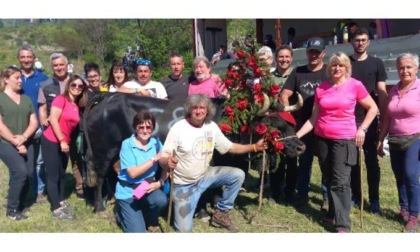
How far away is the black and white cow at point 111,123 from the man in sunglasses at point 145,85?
17 centimetres

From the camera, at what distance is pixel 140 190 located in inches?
174

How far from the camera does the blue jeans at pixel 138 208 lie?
448 centimetres

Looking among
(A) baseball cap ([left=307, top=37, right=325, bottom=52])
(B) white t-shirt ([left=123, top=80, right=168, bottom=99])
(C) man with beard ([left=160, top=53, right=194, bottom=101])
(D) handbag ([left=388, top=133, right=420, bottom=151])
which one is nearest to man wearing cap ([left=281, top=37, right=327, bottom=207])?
(A) baseball cap ([left=307, top=37, right=325, bottom=52])

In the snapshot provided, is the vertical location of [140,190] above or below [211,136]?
below

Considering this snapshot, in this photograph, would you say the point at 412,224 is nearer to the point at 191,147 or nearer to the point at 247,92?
the point at 247,92

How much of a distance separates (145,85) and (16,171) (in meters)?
1.87

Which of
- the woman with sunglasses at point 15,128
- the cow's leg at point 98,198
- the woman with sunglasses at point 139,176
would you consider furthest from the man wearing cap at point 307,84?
the woman with sunglasses at point 15,128

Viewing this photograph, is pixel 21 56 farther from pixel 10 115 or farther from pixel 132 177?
pixel 132 177

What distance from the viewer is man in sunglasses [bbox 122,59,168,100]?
222 inches

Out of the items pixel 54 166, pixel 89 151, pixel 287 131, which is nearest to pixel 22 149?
pixel 54 166

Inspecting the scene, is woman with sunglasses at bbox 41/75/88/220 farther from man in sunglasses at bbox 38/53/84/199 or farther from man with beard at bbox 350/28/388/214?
man with beard at bbox 350/28/388/214

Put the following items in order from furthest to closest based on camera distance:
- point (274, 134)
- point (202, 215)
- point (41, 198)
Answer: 1. point (41, 198)
2. point (202, 215)
3. point (274, 134)

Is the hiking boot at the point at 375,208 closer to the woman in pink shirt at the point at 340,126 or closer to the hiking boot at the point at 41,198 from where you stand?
the woman in pink shirt at the point at 340,126

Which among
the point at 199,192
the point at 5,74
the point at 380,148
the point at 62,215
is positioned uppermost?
the point at 5,74
